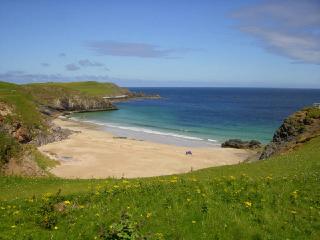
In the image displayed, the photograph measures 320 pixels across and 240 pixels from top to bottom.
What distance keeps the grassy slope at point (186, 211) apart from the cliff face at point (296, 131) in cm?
3095

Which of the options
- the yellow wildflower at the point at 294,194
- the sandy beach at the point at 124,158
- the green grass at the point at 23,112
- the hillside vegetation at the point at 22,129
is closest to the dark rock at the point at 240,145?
the sandy beach at the point at 124,158

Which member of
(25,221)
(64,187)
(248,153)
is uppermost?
(25,221)

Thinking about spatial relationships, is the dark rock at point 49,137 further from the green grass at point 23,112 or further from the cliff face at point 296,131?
the cliff face at point 296,131

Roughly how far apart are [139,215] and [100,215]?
1.36m

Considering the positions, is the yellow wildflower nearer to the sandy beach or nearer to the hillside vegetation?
the hillside vegetation

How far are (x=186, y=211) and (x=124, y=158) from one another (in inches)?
1896

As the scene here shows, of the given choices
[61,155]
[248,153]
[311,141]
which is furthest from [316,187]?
[248,153]

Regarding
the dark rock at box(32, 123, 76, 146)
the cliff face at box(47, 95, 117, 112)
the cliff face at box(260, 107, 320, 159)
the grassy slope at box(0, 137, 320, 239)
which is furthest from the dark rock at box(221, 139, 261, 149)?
the cliff face at box(47, 95, 117, 112)

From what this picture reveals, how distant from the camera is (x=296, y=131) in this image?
171ft

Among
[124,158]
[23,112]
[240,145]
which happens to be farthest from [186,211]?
[240,145]

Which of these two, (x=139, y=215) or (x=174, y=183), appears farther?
(x=174, y=183)

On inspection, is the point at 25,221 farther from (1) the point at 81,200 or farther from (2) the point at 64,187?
(2) the point at 64,187

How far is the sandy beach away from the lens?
5141 cm

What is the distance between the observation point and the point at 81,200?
15883 mm
